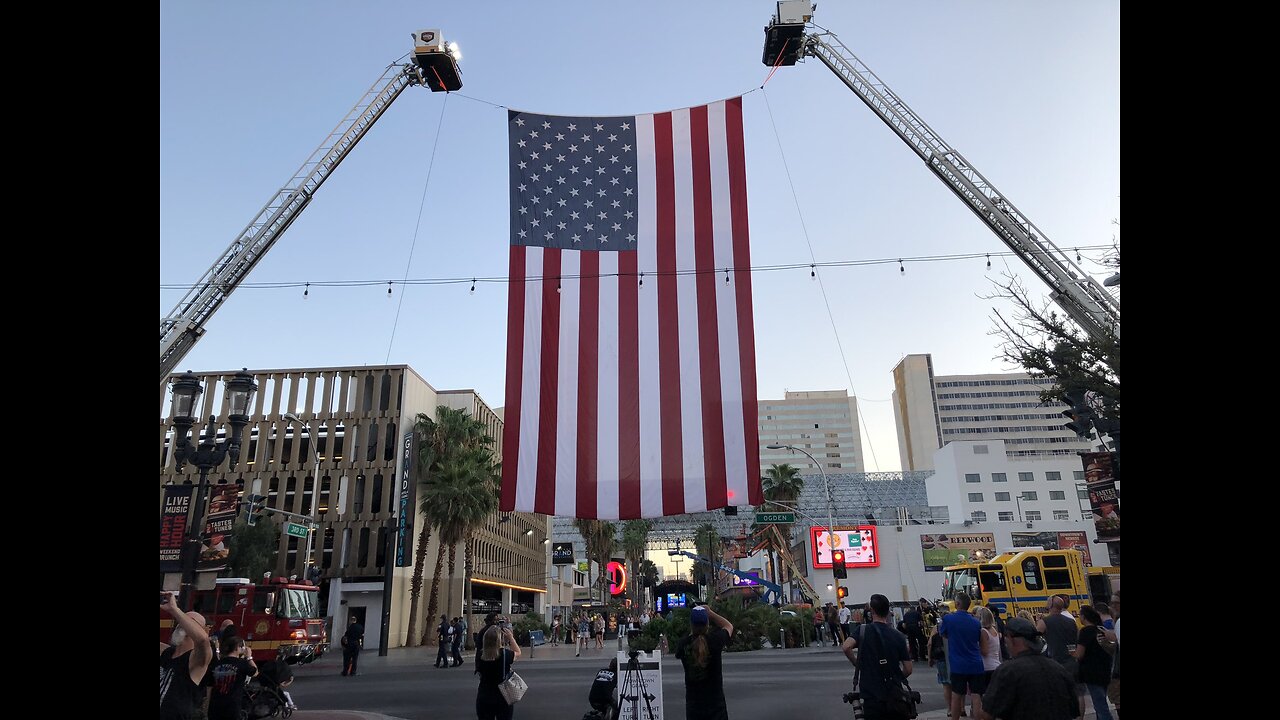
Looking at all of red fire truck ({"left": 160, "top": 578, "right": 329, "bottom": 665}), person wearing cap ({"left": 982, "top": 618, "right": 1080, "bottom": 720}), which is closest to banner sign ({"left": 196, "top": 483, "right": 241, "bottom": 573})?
red fire truck ({"left": 160, "top": 578, "right": 329, "bottom": 665})

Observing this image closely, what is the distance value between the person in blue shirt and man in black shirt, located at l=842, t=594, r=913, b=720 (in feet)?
9.78

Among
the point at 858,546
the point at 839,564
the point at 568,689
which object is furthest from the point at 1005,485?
the point at 568,689

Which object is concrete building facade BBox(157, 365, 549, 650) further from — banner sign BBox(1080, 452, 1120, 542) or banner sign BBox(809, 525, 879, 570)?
banner sign BBox(1080, 452, 1120, 542)

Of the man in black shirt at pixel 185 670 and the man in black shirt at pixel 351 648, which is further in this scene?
the man in black shirt at pixel 351 648

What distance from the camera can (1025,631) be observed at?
5.88m

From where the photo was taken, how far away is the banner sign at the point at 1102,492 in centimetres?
1714

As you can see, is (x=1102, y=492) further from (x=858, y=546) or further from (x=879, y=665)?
(x=858, y=546)

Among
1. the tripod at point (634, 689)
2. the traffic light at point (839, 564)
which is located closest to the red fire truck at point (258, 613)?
the tripod at point (634, 689)

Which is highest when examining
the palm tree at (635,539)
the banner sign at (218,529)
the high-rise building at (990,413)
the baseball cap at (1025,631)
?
the high-rise building at (990,413)

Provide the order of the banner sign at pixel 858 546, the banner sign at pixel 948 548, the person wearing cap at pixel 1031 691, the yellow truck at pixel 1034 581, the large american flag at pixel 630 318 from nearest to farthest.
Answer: the person wearing cap at pixel 1031 691, the large american flag at pixel 630 318, the yellow truck at pixel 1034 581, the banner sign at pixel 858 546, the banner sign at pixel 948 548

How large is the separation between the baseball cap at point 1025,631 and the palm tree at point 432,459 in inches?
1614

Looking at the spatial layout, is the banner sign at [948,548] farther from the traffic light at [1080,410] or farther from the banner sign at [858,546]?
the traffic light at [1080,410]
